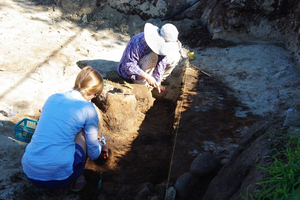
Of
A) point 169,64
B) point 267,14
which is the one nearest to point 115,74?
point 169,64

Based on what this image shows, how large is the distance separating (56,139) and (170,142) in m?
1.67

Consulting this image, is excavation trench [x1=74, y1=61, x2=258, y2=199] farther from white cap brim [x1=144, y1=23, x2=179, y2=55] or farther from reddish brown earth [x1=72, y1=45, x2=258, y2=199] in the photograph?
white cap brim [x1=144, y1=23, x2=179, y2=55]

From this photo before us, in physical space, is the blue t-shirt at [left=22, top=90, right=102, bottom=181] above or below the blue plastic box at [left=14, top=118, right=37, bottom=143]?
above

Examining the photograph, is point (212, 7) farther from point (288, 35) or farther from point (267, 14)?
point (288, 35)

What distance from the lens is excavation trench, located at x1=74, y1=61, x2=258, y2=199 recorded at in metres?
2.96

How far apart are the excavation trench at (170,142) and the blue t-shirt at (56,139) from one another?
1.86 ft

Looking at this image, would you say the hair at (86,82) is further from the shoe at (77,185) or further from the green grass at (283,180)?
the green grass at (283,180)

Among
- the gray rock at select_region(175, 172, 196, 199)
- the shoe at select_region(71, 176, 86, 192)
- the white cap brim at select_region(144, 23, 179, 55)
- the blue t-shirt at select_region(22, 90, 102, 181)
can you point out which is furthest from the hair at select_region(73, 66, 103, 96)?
the white cap brim at select_region(144, 23, 179, 55)

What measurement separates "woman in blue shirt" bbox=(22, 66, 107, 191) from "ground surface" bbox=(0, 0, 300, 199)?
0.38 meters

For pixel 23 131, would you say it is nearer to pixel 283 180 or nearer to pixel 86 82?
pixel 86 82

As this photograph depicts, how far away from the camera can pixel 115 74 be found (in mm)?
5027

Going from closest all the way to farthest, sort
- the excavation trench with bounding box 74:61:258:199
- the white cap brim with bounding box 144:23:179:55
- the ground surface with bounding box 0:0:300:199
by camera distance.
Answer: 1. the excavation trench with bounding box 74:61:258:199
2. the ground surface with bounding box 0:0:300:199
3. the white cap brim with bounding box 144:23:179:55

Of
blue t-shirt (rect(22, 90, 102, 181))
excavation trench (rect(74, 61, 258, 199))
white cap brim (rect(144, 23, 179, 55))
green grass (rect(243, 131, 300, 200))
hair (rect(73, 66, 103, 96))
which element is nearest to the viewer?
green grass (rect(243, 131, 300, 200))

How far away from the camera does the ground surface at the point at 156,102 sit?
3.07m
